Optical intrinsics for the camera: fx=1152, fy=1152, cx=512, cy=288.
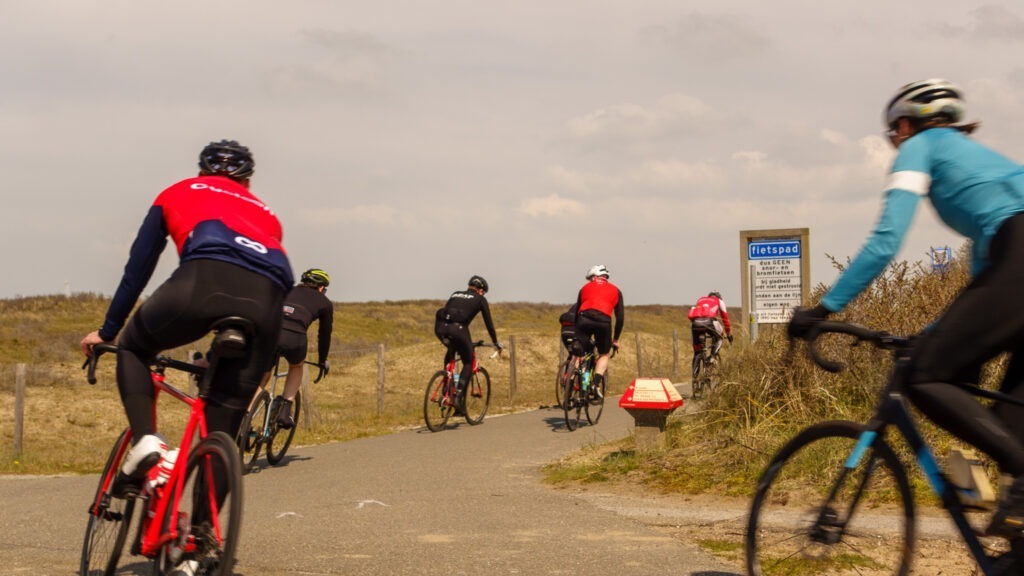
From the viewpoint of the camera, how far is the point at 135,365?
480 cm

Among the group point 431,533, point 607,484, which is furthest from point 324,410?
point 431,533

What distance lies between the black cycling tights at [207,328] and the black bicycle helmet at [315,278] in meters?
7.10

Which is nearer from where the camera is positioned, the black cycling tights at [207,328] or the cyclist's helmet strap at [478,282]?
the black cycling tights at [207,328]

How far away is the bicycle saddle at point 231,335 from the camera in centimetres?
446

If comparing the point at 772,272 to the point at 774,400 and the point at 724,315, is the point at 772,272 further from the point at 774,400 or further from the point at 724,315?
the point at 774,400

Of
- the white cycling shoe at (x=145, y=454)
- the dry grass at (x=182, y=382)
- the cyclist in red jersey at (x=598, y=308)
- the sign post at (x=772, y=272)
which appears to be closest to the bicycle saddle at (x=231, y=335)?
the white cycling shoe at (x=145, y=454)

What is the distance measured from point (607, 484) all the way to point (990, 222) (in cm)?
633

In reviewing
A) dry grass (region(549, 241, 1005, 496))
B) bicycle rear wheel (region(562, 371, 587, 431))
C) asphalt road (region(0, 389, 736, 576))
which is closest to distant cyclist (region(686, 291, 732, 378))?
bicycle rear wheel (region(562, 371, 587, 431))

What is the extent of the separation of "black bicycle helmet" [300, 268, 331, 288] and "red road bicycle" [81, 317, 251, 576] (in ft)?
22.7

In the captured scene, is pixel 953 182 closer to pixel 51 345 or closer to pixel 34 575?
pixel 34 575

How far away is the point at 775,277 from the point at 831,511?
449 inches

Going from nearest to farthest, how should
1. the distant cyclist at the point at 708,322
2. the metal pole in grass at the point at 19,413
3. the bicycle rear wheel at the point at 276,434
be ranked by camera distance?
the bicycle rear wheel at the point at 276,434 < the metal pole in grass at the point at 19,413 < the distant cyclist at the point at 708,322

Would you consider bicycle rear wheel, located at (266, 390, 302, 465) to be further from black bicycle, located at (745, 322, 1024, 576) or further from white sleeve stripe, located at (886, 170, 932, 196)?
white sleeve stripe, located at (886, 170, 932, 196)

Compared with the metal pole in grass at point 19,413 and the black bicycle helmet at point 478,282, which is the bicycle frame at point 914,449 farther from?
the metal pole in grass at point 19,413
